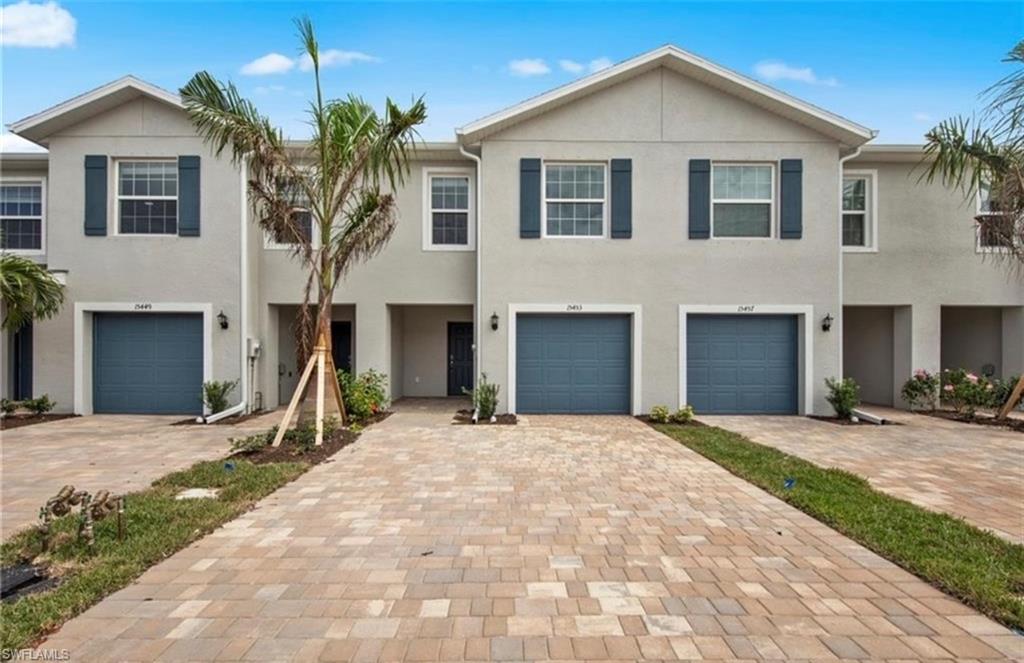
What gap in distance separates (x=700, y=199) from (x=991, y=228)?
215 inches

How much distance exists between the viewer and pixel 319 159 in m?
8.97

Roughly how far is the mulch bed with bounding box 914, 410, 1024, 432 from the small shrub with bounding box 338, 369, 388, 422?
37.9 ft

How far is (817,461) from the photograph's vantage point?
301 inches

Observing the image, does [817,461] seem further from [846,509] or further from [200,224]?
[200,224]

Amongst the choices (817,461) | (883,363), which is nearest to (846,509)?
(817,461)

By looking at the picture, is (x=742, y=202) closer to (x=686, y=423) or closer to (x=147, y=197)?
(x=686, y=423)

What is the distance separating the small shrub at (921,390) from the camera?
40.2 feet

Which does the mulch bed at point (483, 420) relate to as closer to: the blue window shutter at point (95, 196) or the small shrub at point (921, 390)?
the blue window shutter at point (95, 196)

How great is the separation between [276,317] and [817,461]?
37.2 feet

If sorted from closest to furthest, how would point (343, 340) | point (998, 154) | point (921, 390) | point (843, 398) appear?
1. point (998, 154)
2. point (843, 398)
3. point (921, 390)
4. point (343, 340)

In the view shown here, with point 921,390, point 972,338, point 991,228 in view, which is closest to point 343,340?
point 921,390

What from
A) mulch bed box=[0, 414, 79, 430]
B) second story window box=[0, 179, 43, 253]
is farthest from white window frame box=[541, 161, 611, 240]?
second story window box=[0, 179, 43, 253]

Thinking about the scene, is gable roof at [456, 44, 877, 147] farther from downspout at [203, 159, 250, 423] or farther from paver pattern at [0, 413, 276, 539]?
paver pattern at [0, 413, 276, 539]

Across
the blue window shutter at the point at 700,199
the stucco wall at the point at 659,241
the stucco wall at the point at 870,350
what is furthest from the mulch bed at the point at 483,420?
the stucco wall at the point at 870,350
